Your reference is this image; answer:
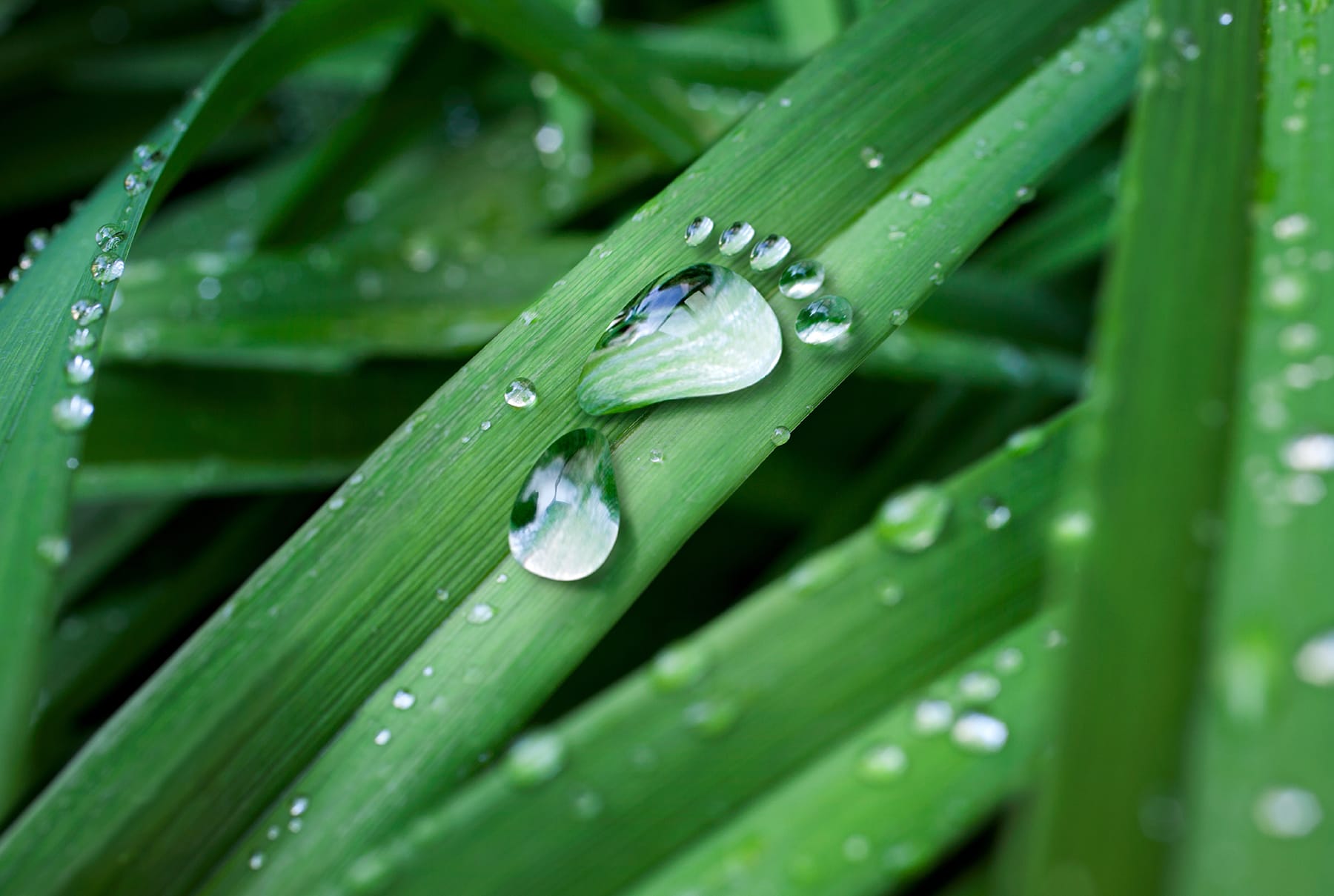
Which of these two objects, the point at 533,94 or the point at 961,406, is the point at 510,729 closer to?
the point at 961,406

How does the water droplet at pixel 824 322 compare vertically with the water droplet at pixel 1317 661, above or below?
above

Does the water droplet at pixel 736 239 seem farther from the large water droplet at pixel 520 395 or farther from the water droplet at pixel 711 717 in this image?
the water droplet at pixel 711 717

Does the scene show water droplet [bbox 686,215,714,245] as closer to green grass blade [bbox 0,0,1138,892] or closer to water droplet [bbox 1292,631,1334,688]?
green grass blade [bbox 0,0,1138,892]

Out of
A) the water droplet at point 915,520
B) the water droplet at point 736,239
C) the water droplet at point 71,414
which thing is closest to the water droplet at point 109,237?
the water droplet at point 71,414

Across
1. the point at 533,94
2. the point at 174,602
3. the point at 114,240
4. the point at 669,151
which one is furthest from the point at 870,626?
the point at 533,94

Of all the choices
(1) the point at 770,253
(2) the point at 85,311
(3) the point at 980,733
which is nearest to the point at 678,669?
(3) the point at 980,733

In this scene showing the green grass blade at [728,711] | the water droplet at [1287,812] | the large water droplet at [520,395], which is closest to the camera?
the water droplet at [1287,812]

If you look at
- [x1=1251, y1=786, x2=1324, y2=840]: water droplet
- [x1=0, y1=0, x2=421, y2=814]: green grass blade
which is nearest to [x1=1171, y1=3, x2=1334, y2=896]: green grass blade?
[x1=1251, y1=786, x2=1324, y2=840]: water droplet

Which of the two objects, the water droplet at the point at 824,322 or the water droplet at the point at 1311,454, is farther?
the water droplet at the point at 824,322
